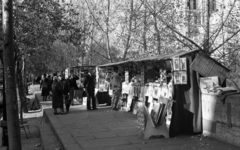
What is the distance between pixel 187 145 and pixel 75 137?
9.33ft

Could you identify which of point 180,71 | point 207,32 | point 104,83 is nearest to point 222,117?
point 180,71

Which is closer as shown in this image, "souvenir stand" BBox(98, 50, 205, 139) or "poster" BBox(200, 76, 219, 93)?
"poster" BBox(200, 76, 219, 93)

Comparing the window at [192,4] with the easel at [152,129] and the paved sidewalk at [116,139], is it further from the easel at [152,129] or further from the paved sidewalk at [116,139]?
the easel at [152,129]

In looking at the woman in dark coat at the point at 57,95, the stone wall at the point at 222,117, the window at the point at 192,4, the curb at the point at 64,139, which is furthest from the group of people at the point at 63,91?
the stone wall at the point at 222,117

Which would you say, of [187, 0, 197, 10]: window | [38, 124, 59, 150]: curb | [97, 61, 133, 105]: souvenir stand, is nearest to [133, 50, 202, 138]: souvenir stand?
[38, 124, 59, 150]: curb

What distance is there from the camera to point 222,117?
6.39 meters

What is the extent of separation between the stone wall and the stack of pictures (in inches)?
25.7

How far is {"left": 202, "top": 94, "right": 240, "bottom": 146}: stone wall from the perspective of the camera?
5996 mm

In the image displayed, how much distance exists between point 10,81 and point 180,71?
391cm

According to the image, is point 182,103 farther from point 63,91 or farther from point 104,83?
point 104,83

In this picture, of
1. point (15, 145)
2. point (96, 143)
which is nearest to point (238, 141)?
point (96, 143)

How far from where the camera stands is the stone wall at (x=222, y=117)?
236 inches

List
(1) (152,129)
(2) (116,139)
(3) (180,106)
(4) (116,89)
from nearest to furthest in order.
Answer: (1) (152,129), (2) (116,139), (3) (180,106), (4) (116,89)

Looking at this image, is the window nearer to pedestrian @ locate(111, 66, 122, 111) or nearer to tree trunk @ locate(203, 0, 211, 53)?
tree trunk @ locate(203, 0, 211, 53)
